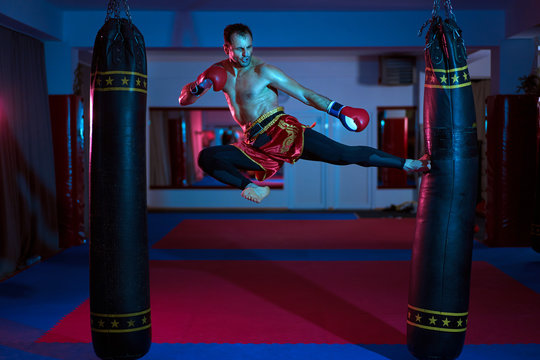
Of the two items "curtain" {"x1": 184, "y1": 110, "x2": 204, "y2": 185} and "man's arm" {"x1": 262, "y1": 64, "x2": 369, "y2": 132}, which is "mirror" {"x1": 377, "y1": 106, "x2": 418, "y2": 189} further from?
"man's arm" {"x1": 262, "y1": 64, "x2": 369, "y2": 132}

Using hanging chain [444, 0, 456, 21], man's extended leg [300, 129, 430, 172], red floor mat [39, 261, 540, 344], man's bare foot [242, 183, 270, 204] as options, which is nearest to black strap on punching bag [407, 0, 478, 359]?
hanging chain [444, 0, 456, 21]

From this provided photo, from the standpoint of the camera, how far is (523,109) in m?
6.78

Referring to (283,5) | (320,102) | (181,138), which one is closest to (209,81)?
(320,102)

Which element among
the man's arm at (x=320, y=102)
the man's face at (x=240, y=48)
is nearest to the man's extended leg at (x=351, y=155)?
the man's arm at (x=320, y=102)

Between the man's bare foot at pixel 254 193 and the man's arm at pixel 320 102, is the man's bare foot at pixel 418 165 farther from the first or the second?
the man's bare foot at pixel 254 193

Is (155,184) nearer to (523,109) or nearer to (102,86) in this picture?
(523,109)

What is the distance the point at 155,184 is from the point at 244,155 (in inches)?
334

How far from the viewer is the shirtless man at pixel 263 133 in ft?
9.91

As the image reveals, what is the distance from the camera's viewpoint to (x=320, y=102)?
9.93 ft

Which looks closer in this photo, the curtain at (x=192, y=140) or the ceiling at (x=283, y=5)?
the ceiling at (x=283, y=5)

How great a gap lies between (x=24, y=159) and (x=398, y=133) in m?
7.30

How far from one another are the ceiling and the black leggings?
12.9 ft

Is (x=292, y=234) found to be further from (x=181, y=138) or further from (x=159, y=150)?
(x=159, y=150)

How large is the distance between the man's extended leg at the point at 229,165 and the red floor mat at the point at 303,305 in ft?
4.52
